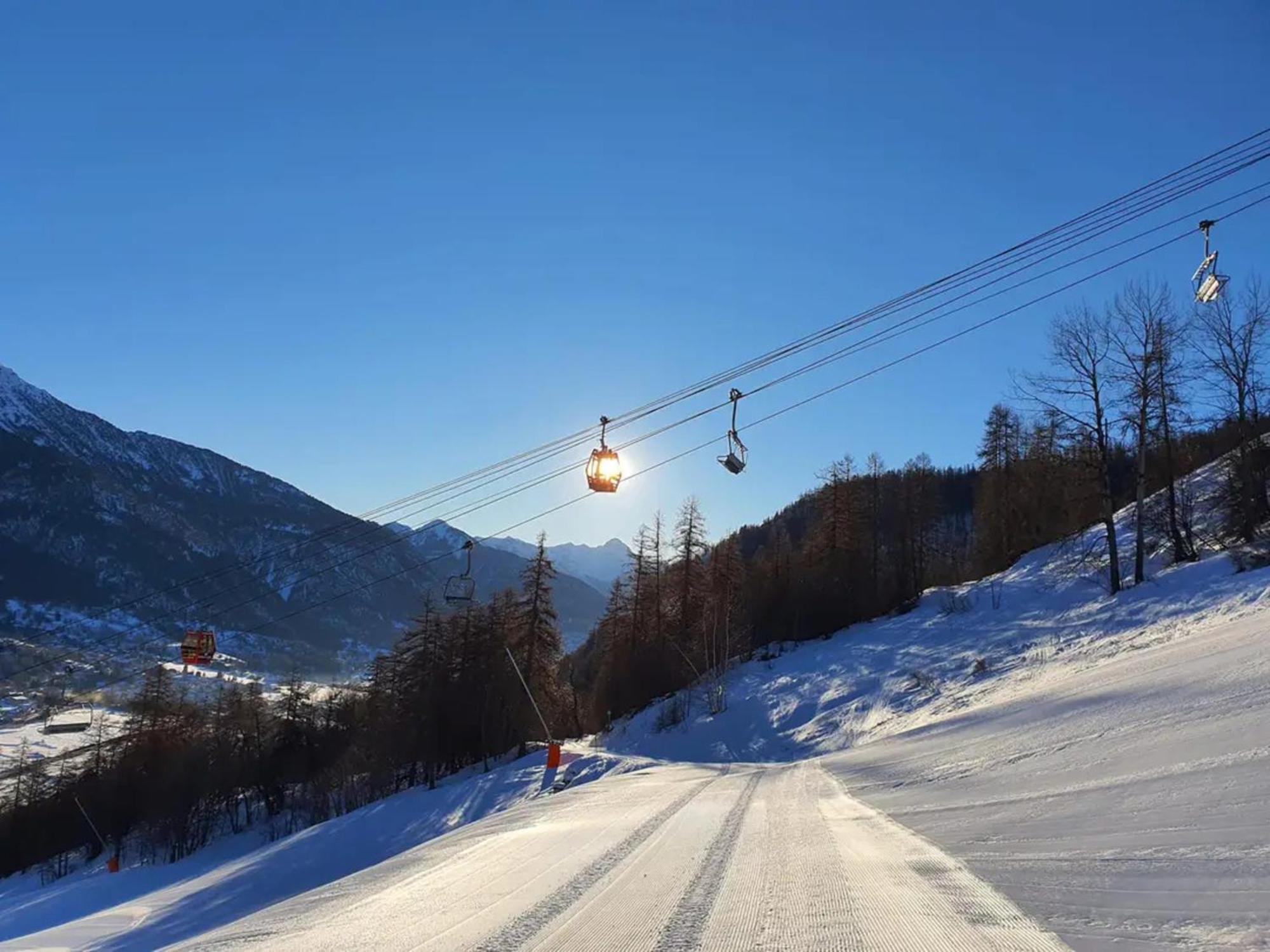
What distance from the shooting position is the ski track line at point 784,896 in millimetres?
3807

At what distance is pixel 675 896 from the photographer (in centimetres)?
496

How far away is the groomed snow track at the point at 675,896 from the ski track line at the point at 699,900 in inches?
0.6

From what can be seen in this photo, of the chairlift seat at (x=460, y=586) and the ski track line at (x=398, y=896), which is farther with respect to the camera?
the chairlift seat at (x=460, y=586)

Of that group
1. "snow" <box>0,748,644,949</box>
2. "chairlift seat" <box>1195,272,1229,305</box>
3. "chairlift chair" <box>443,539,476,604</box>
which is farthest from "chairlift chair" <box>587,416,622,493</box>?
"snow" <box>0,748,644,949</box>

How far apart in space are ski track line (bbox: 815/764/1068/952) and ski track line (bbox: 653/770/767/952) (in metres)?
0.88

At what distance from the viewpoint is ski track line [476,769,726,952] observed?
4168 mm

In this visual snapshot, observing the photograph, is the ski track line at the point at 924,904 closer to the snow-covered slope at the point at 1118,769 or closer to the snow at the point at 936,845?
the snow at the point at 936,845

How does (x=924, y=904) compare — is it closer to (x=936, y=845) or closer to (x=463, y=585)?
(x=936, y=845)

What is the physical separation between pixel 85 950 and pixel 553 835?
1751 cm

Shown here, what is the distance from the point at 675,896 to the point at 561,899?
77 cm

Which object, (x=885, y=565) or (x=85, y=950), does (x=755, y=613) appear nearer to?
(x=885, y=565)

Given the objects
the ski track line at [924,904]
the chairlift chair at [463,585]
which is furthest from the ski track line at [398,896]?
the chairlift chair at [463,585]

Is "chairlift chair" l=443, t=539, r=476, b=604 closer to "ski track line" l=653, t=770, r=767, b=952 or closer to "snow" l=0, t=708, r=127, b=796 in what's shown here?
"ski track line" l=653, t=770, r=767, b=952

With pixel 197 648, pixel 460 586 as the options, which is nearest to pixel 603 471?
pixel 460 586
